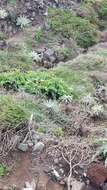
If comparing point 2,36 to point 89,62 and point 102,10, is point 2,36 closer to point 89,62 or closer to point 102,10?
point 89,62

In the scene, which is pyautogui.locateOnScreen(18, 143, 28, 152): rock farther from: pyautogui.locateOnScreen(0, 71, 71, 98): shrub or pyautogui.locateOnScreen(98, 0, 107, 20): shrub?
pyautogui.locateOnScreen(98, 0, 107, 20): shrub

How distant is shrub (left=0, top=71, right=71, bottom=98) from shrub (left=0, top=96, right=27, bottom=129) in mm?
1586

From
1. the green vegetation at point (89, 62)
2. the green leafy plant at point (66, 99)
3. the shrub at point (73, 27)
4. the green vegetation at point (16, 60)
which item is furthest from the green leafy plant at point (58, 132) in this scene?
the shrub at point (73, 27)

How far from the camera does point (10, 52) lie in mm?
10750

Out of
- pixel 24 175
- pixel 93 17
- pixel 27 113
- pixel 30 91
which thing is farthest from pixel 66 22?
pixel 24 175

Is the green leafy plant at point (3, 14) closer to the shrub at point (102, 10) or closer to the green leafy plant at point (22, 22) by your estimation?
the green leafy plant at point (22, 22)

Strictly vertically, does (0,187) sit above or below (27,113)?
below

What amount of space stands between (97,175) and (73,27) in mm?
6974

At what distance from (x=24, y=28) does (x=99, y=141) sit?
19.9ft

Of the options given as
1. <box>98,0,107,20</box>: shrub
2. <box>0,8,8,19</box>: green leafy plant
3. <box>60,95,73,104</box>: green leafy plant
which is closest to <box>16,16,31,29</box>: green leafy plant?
<box>0,8,8,19</box>: green leafy plant

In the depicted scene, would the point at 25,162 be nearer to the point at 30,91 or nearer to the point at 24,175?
the point at 24,175

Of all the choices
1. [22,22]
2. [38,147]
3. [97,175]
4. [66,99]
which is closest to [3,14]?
[22,22]

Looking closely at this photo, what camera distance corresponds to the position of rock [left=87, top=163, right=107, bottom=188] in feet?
19.1

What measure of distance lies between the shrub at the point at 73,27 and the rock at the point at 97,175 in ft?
20.8
